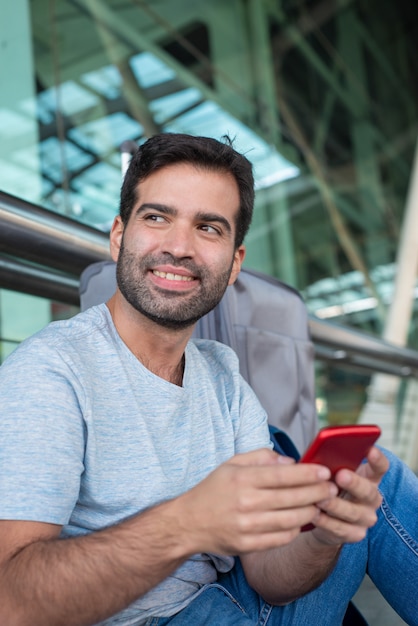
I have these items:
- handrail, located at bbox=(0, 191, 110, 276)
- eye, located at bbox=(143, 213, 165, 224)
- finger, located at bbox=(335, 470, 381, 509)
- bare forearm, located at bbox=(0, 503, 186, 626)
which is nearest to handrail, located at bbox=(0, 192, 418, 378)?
handrail, located at bbox=(0, 191, 110, 276)

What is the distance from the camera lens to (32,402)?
910 millimetres

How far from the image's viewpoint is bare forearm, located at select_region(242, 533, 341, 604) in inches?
41.9

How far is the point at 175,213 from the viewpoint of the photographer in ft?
4.08

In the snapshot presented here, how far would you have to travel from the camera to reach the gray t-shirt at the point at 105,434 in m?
0.88

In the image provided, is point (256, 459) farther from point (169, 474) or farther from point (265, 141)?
point (265, 141)

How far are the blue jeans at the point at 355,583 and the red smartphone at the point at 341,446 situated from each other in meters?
0.39

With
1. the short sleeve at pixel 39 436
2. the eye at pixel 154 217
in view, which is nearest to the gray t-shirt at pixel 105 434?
the short sleeve at pixel 39 436

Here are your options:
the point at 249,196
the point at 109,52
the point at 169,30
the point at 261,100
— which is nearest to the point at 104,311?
the point at 249,196

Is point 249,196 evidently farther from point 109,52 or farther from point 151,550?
point 109,52

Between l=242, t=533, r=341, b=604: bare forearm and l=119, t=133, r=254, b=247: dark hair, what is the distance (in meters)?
0.61

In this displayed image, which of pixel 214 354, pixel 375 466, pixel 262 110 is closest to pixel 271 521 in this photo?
pixel 375 466

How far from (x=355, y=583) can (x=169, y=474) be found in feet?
1.46

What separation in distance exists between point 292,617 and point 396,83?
374 inches

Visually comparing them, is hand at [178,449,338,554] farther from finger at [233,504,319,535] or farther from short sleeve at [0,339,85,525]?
short sleeve at [0,339,85,525]
